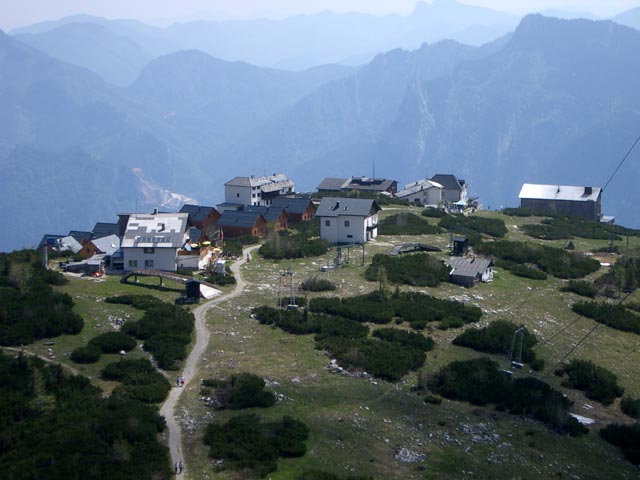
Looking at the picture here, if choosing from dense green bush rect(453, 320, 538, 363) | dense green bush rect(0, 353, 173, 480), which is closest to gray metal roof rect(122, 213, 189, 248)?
dense green bush rect(453, 320, 538, 363)

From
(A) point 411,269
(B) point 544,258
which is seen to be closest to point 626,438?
(A) point 411,269

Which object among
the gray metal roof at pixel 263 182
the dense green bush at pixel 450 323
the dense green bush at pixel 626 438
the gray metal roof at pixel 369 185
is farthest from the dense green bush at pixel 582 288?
the gray metal roof at pixel 369 185

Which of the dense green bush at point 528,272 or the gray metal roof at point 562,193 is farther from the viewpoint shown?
the gray metal roof at point 562,193

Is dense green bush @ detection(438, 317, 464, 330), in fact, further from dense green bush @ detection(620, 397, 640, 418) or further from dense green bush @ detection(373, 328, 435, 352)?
dense green bush @ detection(620, 397, 640, 418)

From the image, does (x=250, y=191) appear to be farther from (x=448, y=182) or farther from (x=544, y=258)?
(x=544, y=258)

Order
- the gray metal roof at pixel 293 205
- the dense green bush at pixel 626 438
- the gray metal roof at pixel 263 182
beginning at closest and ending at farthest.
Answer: the dense green bush at pixel 626 438, the gray metal roof at pixel 293 205, the gray metal roof at pixel 263 182

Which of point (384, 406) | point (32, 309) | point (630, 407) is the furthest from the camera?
point (32, 309)

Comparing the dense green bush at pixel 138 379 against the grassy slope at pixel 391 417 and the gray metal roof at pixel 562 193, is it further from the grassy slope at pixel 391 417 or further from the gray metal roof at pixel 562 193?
the gray metal roof at pixel 562 193
